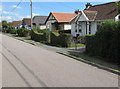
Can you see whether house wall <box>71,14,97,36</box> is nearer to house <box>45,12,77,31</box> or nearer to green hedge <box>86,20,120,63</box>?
house <box>45,12,77,31</box>

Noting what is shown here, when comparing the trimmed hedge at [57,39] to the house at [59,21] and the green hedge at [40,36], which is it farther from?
the house at [59,21]

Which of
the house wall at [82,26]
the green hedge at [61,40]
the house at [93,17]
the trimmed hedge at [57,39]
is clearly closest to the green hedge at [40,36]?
the trimmed hedge at [57,39]

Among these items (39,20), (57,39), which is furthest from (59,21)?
(39,20)

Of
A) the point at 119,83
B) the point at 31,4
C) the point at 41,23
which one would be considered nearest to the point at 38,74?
the point at 119,83

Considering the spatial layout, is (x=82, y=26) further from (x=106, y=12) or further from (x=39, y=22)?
(x=39, y=22)

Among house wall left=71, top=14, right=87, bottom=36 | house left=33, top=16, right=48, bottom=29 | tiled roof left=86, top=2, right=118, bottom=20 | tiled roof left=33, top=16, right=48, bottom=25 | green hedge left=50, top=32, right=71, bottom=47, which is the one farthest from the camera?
tiled roof left=33, top=16, right=48, bottom=25

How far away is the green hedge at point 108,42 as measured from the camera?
9344 millimetres

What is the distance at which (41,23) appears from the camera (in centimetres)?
5841

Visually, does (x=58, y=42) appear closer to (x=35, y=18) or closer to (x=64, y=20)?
(x=64, y=20)

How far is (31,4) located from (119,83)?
27.4 meters

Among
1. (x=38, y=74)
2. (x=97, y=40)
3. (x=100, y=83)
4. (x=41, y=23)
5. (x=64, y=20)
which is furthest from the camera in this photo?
(x=41, y=23)

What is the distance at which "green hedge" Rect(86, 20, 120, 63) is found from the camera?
9.34 m

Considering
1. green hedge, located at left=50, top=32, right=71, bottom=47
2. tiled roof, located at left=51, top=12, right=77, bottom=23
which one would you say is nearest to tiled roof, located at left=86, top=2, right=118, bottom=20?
green hedge, located at left=50, top=32, right=71, bottom=47

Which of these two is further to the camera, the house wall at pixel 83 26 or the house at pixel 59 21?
the house at pixel 59 21
